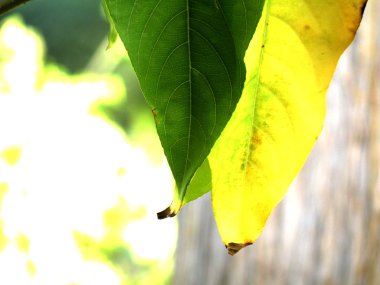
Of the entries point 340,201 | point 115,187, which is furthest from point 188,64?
point 115,187

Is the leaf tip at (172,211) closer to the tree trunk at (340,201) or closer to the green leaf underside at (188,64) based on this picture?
the green leaf underside at (188,64)

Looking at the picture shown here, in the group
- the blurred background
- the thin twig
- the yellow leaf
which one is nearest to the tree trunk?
the blurred background

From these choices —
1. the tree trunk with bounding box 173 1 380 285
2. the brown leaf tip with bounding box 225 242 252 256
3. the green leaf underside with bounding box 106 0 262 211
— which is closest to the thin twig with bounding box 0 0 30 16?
the green leaf underside with bounding box 106 0 262 211

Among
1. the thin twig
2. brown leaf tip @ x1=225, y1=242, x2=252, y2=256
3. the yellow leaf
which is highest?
the thin twig

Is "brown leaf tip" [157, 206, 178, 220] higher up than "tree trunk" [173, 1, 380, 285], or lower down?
lower down

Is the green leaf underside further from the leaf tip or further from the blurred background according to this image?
the blurred background

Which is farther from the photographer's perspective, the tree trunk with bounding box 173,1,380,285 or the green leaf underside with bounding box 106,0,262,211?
the tree trunk with bounding box 173,1,380,285

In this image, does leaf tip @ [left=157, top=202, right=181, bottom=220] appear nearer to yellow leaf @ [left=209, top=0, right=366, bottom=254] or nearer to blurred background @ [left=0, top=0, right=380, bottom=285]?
yellow leaf @ [left=209, top=0, right=366, bottom=254]

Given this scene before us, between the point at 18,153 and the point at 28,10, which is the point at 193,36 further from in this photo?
the point at 28,10
